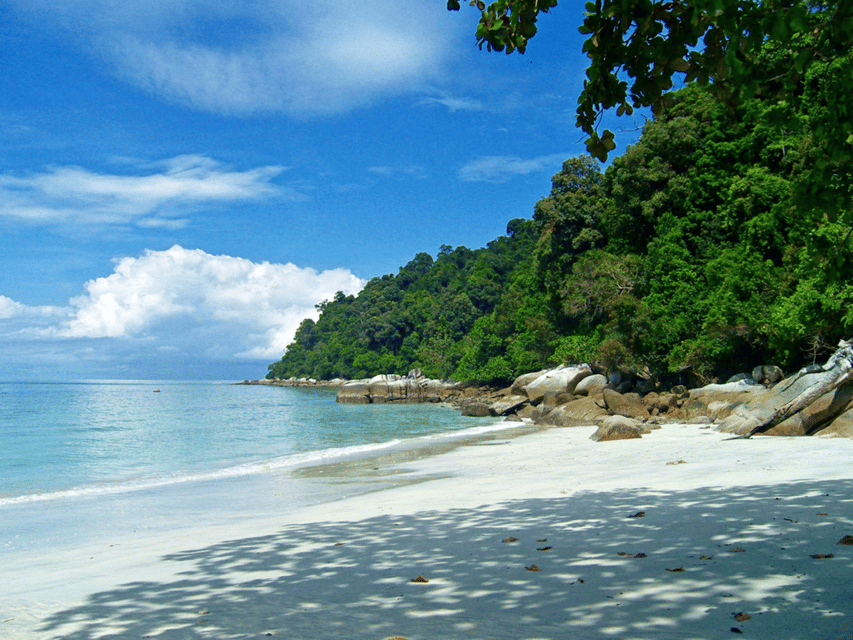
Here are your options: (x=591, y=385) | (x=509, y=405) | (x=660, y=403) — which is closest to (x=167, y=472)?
(x=660, y=403)

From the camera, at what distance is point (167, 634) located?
3.95m

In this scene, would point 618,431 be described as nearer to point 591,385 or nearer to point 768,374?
point 768,374

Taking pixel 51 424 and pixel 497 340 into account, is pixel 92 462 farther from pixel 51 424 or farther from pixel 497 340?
pixel 497 340

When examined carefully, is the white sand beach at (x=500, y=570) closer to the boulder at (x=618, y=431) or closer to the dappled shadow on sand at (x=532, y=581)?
the dappled shadow on sand at (x=532, y=581)

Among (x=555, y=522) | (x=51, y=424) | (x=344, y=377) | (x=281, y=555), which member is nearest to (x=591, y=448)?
(x=555, y=522)

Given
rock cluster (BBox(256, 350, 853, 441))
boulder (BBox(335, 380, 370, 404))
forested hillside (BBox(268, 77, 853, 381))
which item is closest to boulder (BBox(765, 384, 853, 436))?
rock cluster (BBox(256, 350, 853, 441))

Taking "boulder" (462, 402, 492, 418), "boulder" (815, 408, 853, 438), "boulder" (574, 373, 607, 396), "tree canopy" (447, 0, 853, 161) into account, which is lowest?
"boulder" (462, 402, 492, 418)

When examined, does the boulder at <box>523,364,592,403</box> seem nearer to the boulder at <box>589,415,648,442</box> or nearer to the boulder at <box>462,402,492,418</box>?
the boulder at <box>462,402,492,418</box>

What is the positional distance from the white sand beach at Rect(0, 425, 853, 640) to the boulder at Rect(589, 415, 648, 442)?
8032 mm

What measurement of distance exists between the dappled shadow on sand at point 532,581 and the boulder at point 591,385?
25.7 m

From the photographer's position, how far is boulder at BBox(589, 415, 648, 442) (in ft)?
57.3

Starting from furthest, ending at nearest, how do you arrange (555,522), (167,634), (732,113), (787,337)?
(787,337), (555,522), (732,113), (167,634)

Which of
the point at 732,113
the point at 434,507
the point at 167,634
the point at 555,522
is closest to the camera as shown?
the point at 167,634

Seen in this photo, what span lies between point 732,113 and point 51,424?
43.6 metres
